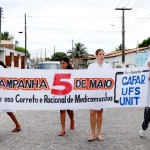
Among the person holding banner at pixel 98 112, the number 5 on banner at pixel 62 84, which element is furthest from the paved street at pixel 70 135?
the number 5 on banner at pixel 62 84

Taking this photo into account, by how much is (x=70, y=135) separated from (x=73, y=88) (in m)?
1.01

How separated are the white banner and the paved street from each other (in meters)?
0.65

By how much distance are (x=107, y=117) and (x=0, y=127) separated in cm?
329

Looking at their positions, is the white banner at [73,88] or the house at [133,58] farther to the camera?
the house at [133,58]

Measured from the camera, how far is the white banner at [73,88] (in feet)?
26.5

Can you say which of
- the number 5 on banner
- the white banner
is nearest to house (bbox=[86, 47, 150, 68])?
the white banner

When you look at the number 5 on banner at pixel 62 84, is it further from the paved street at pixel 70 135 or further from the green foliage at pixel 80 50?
the green foliage at pixel 80 50

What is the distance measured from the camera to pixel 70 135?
27.5 feet

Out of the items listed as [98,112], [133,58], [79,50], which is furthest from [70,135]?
[79,50]

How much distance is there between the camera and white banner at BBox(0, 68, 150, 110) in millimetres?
8070

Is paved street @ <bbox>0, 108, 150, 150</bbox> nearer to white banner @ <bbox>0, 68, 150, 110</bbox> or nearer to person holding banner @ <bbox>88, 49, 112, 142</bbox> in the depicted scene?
person holding banner @ <bbox>88, 49, 112, 142</bbox>

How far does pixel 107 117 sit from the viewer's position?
11.3m

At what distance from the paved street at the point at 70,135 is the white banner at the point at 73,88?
646mm

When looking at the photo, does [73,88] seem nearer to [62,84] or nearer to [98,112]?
[62,84]
